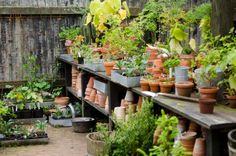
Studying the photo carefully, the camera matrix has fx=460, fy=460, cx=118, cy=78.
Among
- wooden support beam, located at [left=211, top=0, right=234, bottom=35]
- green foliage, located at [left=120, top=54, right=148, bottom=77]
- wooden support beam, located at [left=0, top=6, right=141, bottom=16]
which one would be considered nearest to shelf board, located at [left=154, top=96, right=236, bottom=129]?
wooden support beam, located at [left=211, top=0, right=234, bottom=35]

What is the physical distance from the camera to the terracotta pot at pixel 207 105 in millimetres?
3439

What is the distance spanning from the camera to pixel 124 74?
499cm

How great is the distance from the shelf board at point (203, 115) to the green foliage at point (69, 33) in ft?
12.3

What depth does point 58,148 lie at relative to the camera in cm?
576

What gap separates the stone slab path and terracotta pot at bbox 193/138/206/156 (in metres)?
2.16

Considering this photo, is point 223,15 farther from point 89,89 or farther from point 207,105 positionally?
point 89,89

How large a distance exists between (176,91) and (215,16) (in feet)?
2.47

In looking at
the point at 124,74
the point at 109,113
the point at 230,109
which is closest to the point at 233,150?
the point at 230,109

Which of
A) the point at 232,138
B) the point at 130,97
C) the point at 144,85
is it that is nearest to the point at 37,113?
the point at 130,97

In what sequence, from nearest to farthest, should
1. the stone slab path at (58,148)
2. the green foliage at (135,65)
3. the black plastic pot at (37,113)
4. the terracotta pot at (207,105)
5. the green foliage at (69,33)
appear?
the terracotta pot at (207,105) → the green foliage at (135,65) → the stone slab path at (58,148) → the black plastic pot at (37,113) → the green foliage at (69,33)

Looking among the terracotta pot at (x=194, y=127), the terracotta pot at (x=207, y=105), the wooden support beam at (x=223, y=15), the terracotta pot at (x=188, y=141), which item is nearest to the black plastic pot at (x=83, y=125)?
the terracotta pot at (x=194, y=127)

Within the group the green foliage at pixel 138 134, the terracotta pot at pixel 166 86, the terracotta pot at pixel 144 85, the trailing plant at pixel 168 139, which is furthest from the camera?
the terracotta pot at pixel 144 85

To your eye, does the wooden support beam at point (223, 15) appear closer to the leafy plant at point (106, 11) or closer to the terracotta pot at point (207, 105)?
the terracotta pot at point (207, 105)

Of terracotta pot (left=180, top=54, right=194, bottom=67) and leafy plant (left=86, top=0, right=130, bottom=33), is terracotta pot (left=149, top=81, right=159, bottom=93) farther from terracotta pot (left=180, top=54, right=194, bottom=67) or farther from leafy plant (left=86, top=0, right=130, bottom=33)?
leafy plant (left=86, top=0, right=130, bottom=33)
